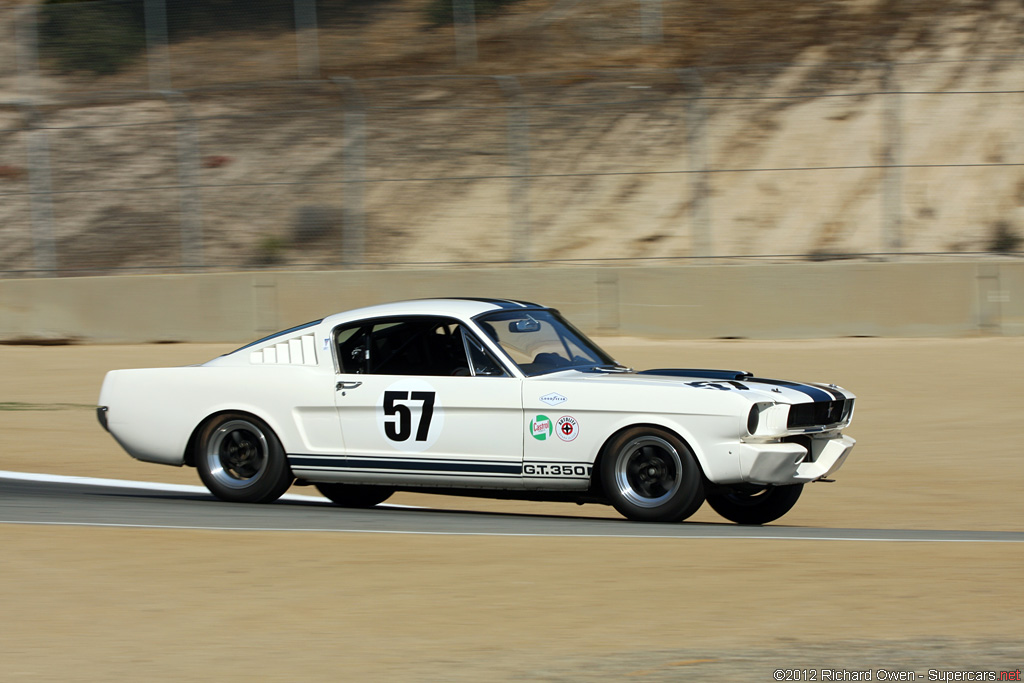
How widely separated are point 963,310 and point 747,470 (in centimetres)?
1026

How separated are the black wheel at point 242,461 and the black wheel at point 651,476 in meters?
2.25

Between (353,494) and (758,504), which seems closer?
(758,504)

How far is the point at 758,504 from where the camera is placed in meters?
8.68

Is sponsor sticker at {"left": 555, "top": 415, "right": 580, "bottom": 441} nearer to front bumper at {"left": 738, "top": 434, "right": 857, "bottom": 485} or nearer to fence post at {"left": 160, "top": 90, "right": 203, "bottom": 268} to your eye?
front bumper at {"left": 738, "top": 434, "right": 857, "bottom": 485}

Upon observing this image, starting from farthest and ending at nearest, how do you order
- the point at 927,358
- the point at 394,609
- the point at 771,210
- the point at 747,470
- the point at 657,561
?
the point at 771,210
the point at 927,358
the point at 747,470
the point at 657,561
the point at 394,609

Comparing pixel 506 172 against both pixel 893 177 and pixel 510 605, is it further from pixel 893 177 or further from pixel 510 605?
pixel 510 605

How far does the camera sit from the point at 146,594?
245 inches

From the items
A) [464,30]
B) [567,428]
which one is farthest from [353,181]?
[567,428]

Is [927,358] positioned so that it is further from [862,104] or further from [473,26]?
[473,26]

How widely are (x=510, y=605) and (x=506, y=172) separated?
1405 cm

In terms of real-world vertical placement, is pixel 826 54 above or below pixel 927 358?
above

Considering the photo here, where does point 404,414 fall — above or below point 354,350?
below

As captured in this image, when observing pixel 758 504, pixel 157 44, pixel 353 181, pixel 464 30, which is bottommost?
pixel 758 504

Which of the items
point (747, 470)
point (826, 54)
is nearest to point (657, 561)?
point (747, 470)
